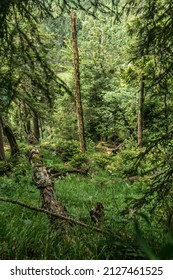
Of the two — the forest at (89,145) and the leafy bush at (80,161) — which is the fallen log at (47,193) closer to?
the forest at (89,145)

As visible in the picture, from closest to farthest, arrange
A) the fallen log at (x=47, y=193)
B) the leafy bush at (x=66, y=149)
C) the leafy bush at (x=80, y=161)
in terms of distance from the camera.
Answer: the fallen log at (x=47, y=193) → the leafy bush at (x=80, y=161) → the leafy bush at (x=66, y=149)

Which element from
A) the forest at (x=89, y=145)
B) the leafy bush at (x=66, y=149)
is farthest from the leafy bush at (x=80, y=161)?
the leafy bush at (x=66, y=149)

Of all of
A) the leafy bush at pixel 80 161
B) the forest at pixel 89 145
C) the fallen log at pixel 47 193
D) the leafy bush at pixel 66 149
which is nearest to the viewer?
the forest at pixel 89 145

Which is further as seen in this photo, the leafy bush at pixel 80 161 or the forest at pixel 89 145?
the leafy bush at pixel 80 161

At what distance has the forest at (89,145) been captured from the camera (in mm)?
3959

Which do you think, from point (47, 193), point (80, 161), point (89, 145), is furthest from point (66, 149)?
point (47, 193)

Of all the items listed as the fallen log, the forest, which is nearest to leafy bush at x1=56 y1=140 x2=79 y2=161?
the forest

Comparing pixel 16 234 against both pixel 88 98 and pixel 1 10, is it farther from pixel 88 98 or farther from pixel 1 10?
pixel 88 98

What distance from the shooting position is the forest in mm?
3959

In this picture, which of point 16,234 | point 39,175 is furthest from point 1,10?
point 39,175

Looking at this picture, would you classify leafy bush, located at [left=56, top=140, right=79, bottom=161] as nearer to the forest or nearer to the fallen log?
the forest

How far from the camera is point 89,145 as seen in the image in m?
25.1
